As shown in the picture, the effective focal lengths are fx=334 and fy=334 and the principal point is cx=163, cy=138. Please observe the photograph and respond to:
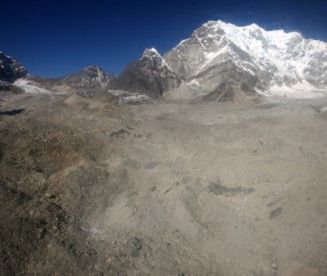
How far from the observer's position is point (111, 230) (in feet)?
41.7

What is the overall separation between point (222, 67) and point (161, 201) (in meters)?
72.2

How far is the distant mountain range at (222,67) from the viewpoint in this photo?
67162mm

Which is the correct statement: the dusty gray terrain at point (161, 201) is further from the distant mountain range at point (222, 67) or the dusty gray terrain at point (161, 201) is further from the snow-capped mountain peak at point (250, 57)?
the snow-capped mountain peak at point (250, 57)

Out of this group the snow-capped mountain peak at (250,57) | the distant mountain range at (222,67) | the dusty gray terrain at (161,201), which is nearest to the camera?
the dusty gray terrain at (161,201)

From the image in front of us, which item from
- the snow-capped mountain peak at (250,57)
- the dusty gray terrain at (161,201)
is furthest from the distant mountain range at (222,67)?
the dusty gray terrain at (161,201)

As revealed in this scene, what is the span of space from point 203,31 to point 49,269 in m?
103

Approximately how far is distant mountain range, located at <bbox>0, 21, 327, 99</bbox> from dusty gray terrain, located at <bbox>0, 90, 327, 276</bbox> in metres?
39.1

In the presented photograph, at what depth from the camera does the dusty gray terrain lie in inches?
424

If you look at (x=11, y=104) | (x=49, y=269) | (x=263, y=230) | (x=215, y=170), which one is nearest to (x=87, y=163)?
(x=215, y=170)

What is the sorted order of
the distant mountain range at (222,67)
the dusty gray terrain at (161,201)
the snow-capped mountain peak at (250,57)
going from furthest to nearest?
the snow-capped mountain peak at (250,57) < the distant mountain range at (222,67) < the dusty gray terrain at (161,201)

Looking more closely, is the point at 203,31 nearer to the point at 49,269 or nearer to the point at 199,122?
the point at 199,122

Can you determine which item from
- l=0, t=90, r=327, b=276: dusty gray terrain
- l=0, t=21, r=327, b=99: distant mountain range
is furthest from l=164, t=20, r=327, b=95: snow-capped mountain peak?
l=0, t=90, r=327, b=276: dusty gray terrain

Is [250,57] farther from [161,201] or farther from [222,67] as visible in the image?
[161,201]

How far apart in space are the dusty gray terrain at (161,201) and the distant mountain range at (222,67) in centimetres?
3909
